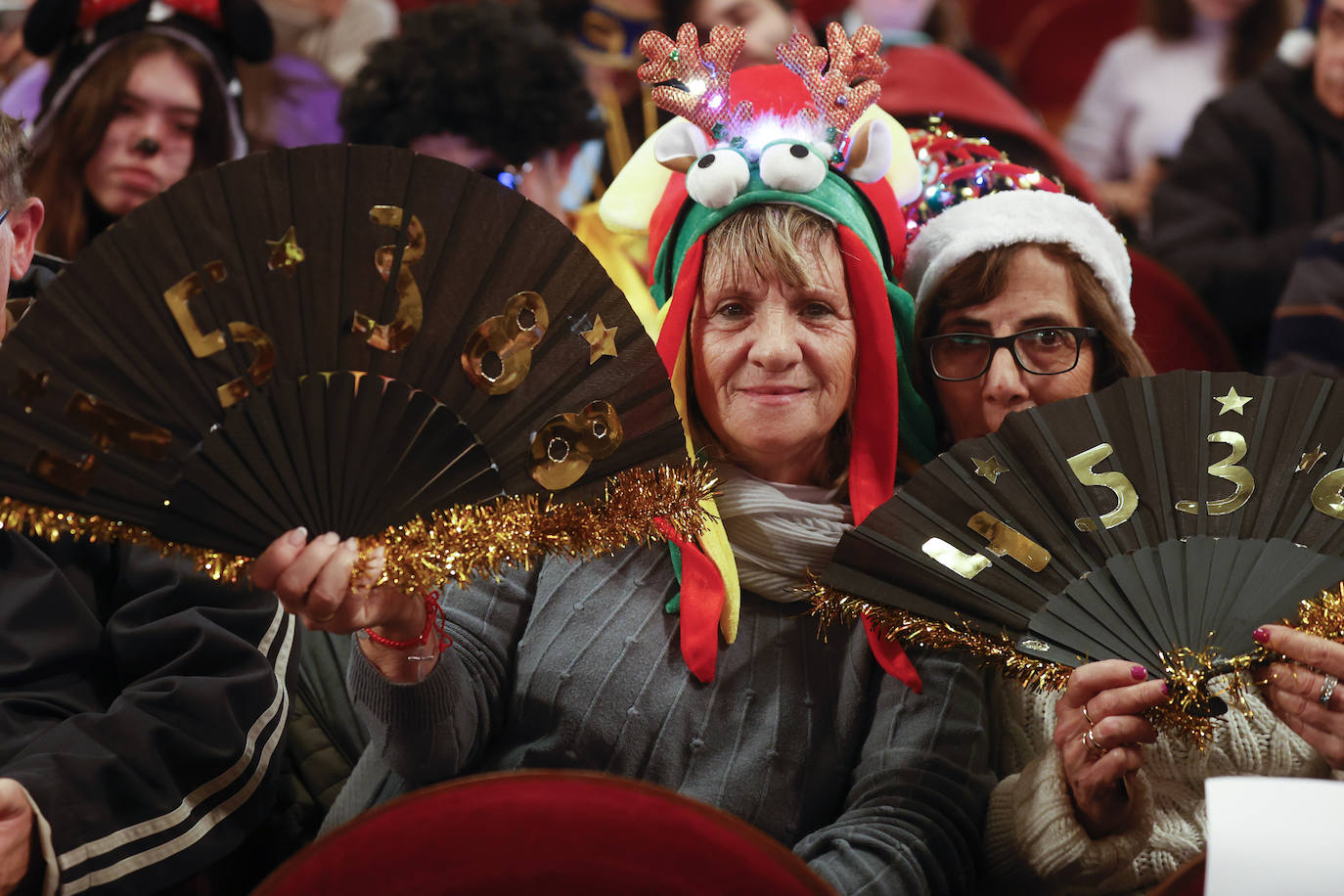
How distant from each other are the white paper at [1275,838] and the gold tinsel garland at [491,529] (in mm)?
659

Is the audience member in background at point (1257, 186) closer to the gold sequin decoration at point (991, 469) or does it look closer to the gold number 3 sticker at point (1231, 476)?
the gold number 3 sticker at point (1231, 476)

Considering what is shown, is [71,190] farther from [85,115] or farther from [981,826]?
[981,826]

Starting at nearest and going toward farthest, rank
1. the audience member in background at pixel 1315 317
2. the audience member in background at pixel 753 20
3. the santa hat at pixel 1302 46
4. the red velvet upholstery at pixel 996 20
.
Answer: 1. the audience member in background at pixel 1315 317
2. the santa hat at pixel 1302 46
3. the audience member in background at pixel 753 20
4. the red velvet upholstery at pixel 996 20

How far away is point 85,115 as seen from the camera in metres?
2.72

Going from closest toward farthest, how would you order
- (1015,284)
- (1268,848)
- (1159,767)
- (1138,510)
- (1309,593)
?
(1268,848)
(1309,593)
(1138,510)
(1159,767)
(1015,284)

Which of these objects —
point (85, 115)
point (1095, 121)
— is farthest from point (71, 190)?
point (1095, 121)

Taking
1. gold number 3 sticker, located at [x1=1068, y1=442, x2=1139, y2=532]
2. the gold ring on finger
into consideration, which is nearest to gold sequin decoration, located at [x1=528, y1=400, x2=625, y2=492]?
gold number 3 sticker, located at [x1=1068, y1=442, x2=1139, y2=532]

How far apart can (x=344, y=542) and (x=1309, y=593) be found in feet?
3.43

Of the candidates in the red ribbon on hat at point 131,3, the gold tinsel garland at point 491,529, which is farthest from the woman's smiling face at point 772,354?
the red ribbon on hat at point 131,3

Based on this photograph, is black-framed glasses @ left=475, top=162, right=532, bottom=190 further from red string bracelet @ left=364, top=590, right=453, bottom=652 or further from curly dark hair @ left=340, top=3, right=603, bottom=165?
red string bracelet @ left=364, top=590, right=453, bottom=652

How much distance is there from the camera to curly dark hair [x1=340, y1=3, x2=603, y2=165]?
2.87m

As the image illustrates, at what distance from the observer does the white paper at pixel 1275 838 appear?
1.25 m

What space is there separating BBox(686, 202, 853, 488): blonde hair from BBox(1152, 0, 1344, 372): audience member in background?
1.72 meters

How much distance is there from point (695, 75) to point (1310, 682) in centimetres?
109
